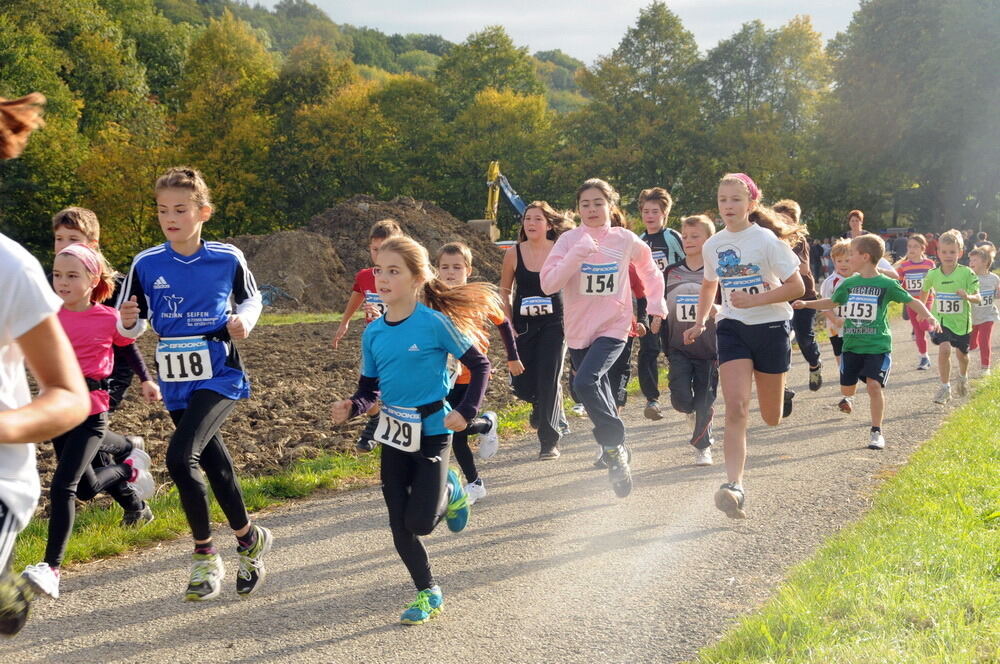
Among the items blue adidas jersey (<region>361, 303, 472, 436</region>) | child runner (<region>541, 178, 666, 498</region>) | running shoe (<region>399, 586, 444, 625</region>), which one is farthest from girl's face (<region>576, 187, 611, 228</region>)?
running shoe (<region>399, 586, 444, 625</region>)

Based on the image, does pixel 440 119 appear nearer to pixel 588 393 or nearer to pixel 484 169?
pixel 484 169

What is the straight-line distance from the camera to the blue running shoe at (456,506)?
17.2 ft

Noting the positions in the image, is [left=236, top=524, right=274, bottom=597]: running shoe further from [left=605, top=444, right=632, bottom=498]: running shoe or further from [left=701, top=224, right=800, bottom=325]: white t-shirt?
[left=701, top=224, right=800, bottom=325]: white t-shirt

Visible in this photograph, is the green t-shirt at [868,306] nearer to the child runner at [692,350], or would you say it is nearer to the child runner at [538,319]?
the child runner at [692,350]

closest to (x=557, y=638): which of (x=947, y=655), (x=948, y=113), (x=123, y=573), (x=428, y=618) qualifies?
(x=428, y=618)

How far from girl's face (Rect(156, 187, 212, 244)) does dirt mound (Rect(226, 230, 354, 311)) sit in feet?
83.9

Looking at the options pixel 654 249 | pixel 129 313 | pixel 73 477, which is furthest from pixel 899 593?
pixel 654 249

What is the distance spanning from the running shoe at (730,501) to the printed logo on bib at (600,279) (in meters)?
1.84

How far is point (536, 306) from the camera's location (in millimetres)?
8242

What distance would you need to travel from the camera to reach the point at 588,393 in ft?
23.2

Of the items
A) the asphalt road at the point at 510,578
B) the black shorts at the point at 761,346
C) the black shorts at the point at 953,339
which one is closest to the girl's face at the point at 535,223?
the asphalt road at the point at 510,578

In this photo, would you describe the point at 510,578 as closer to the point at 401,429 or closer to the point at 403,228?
the point at 401,429

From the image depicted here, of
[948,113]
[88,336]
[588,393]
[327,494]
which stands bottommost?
[327,494]

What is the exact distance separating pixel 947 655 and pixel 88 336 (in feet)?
15.3
